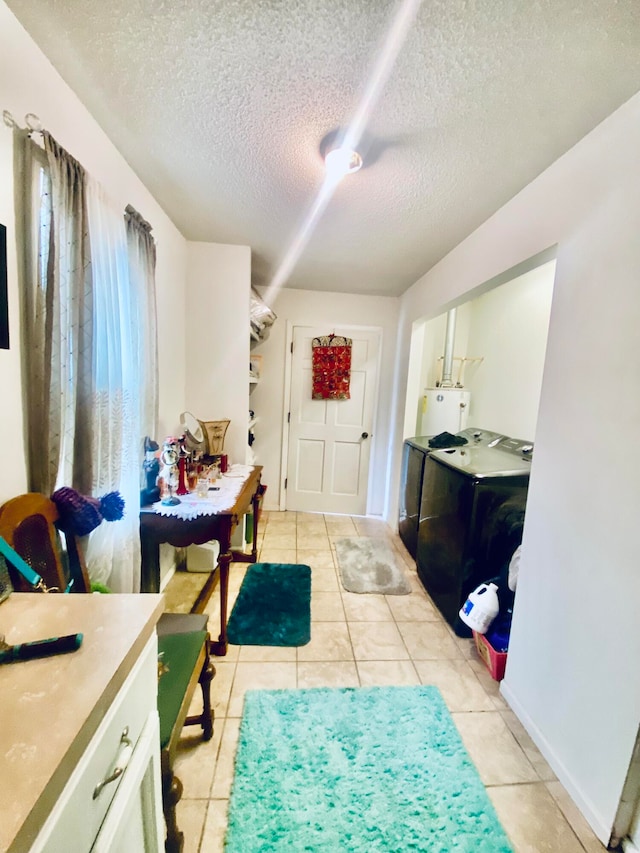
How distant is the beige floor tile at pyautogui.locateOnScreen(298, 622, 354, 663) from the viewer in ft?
5.89

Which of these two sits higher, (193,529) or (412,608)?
(193,529)

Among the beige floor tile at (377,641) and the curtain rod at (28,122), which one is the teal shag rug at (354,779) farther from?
the curtain rod at (28,122)

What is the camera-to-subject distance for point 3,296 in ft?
3.14

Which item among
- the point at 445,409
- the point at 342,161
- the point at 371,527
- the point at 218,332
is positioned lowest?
the point at 371,527

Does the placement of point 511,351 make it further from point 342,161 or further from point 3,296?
point 3,296

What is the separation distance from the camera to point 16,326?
102 cm

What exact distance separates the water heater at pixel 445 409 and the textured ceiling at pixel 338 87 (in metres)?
1.71

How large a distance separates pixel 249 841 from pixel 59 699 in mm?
992

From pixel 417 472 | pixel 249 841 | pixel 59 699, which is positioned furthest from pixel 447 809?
pixel 417 472

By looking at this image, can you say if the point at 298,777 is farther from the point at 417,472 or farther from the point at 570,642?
the point at 417,472

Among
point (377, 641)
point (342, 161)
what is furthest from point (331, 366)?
point (377, 641)

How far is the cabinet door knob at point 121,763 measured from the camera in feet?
1.84

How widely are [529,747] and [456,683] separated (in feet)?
1.12

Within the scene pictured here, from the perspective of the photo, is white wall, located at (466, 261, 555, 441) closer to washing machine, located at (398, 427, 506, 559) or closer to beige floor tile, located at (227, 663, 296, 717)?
washing machine, located at (398, 427, 506, 559)
